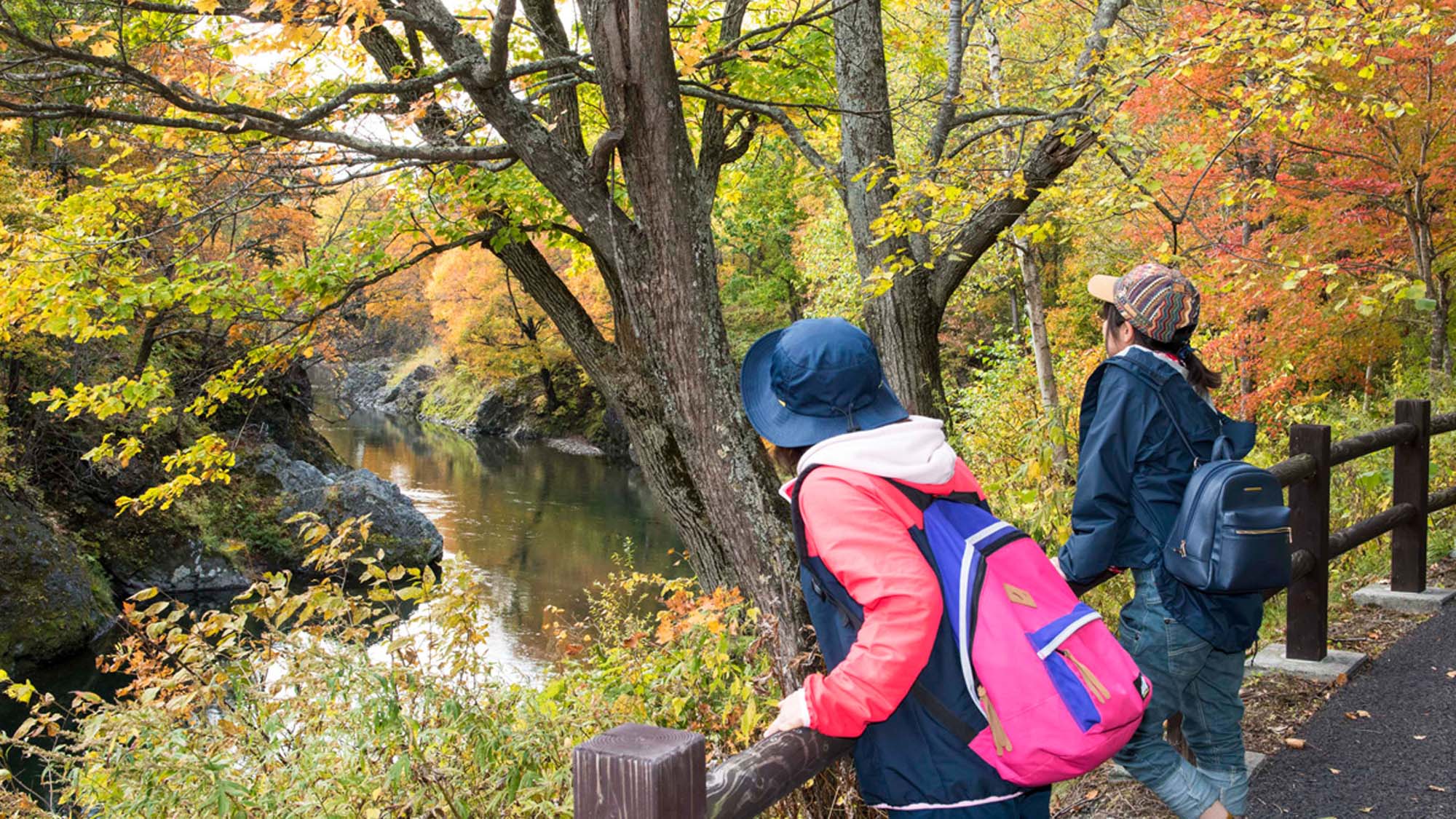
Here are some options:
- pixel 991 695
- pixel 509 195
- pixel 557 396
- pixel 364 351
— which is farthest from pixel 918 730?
pixel 364 351

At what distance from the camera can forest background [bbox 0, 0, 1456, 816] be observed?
359cm

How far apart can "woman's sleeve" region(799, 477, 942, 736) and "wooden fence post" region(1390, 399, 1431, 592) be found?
14.2 ft

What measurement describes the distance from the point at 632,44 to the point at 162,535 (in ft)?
49.9

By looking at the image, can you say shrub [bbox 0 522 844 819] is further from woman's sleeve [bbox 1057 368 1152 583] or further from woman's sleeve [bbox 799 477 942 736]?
woman's sleeve [bbox 799 477 942 736]

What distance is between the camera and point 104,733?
3.93 metres

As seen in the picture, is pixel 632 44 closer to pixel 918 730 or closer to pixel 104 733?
pixel 918 730

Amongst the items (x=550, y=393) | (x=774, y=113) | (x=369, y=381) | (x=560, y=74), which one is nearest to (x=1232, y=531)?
(x=774, y=113)

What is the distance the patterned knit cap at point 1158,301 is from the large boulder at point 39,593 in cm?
1342

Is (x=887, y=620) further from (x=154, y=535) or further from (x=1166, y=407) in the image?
(x=154, y=535)

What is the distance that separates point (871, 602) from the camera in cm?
162

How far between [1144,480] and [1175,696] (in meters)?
0.58

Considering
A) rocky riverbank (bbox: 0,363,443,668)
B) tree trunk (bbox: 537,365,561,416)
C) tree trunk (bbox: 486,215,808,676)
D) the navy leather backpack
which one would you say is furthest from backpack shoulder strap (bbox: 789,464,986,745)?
tree trunk (bbox: 537,365,561,416)

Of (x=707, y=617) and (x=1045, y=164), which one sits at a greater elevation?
(x=1045, y=164)

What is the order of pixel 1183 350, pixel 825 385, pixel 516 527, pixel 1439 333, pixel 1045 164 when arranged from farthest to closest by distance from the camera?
pixel 516 527 < pixel 1439 333 < pixel 1045 164 < pixel 1183 350 < pixel 825 385
